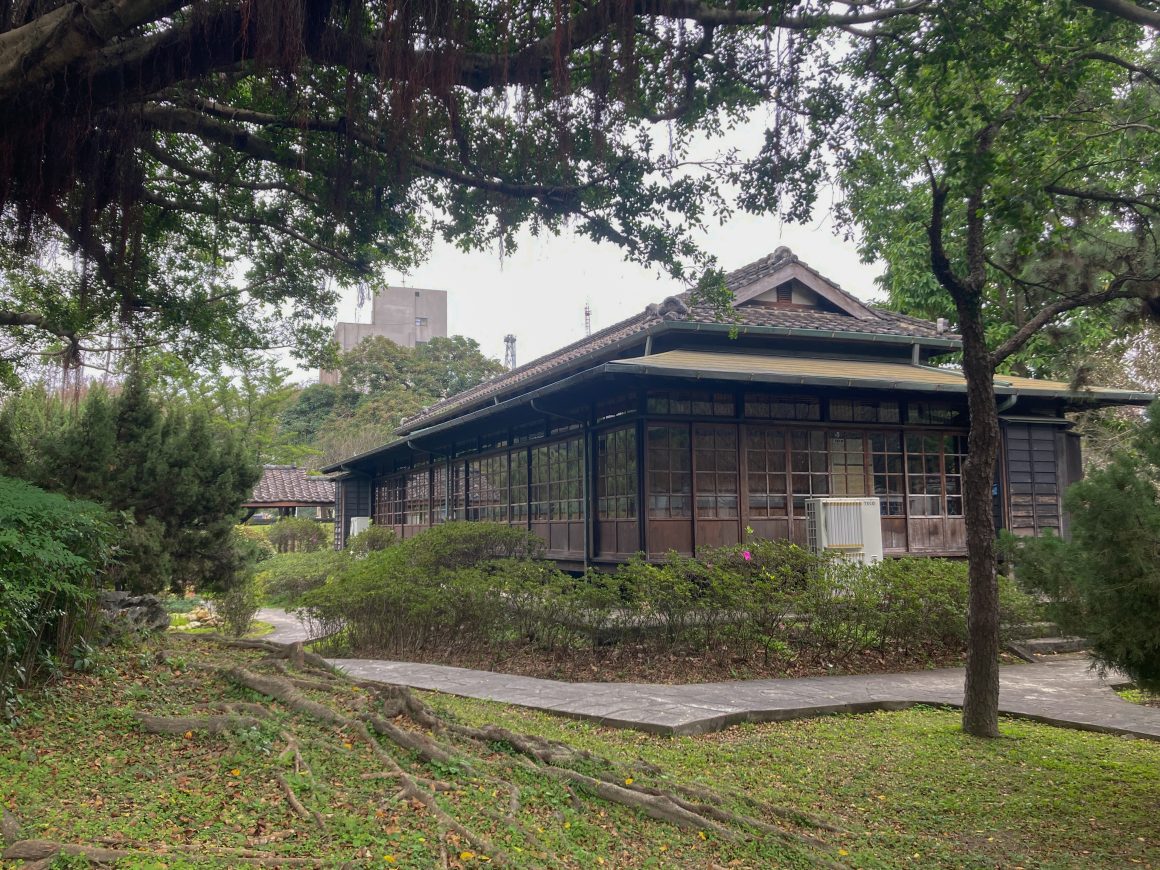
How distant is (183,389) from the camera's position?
75.2ft

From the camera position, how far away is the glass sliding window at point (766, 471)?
41.5 feet

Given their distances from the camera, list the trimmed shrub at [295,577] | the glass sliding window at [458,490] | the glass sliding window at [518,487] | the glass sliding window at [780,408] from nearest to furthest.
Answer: the glass sliding window at [780,408], the glass sliding window at [518,487], the glass sliding window at [458,490], the trimmed shrub at [295,577]

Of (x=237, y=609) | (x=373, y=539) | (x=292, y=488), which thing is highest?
(x=292, y=488)

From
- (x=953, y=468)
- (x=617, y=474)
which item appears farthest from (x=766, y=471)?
(x=953, y=468)

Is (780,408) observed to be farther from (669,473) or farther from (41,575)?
(41,575)

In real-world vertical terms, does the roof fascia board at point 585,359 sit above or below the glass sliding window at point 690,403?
above

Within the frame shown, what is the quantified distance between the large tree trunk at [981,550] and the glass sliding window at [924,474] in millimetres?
7792

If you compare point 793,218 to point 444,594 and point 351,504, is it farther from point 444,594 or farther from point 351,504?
point 351,504

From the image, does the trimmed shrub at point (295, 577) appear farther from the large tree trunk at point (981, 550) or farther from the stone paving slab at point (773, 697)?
the large tree trunk at point (981, 550)

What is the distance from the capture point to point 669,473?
1209 centimetres

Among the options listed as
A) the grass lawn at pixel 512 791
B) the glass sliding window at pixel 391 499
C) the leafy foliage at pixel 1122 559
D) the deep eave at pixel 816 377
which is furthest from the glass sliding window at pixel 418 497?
the leafy foliage at pixel 1122 559

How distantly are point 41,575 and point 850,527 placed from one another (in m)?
10.5

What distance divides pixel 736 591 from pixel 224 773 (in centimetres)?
586

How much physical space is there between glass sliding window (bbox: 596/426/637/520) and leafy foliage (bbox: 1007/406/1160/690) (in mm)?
7578
